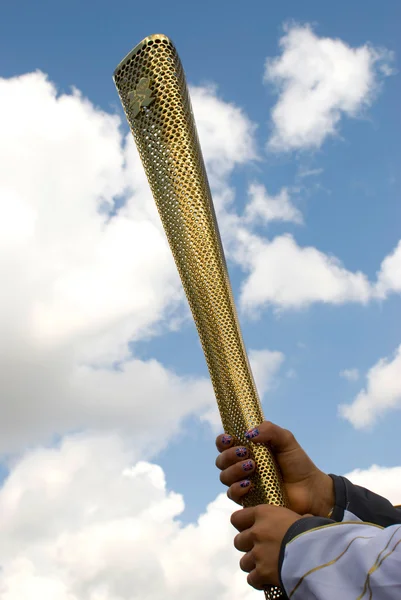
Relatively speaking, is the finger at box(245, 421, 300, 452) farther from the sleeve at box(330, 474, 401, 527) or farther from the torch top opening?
the torch top opening

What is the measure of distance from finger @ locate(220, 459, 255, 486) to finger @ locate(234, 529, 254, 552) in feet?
1.04

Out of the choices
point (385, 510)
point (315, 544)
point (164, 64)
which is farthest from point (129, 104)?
point (385, 510)

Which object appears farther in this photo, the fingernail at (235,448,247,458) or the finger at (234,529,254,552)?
the fingernail at (235,448,247,458)

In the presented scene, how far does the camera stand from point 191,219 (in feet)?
10.3

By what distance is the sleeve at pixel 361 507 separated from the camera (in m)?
3.43

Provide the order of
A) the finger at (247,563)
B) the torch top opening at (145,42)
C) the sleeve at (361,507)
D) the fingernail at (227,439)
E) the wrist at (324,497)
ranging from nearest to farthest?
the finger at (247,563) < the torch top opening at (145,42) < the fingernail at (227,439) < the sleeve at (361,507) < the wrist at (324,497)

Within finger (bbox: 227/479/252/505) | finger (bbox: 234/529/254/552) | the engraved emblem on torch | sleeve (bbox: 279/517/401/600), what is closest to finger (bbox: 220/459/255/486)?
finger (bbox: 227/479/252/505)

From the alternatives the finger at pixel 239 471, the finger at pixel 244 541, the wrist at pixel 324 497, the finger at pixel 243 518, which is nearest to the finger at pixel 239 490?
the finger at pixel 239 471

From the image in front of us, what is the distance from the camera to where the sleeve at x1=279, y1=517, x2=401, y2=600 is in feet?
6.43

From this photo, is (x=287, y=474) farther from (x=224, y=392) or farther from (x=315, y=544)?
(x=315, y=544)

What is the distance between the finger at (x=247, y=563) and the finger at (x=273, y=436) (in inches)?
22.2

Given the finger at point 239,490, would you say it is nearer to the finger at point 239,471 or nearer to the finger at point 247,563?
the finger at point 239,471

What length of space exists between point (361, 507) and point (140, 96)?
2.56 meters

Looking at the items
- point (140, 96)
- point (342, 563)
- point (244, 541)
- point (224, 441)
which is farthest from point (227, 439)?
point (140, 96)
